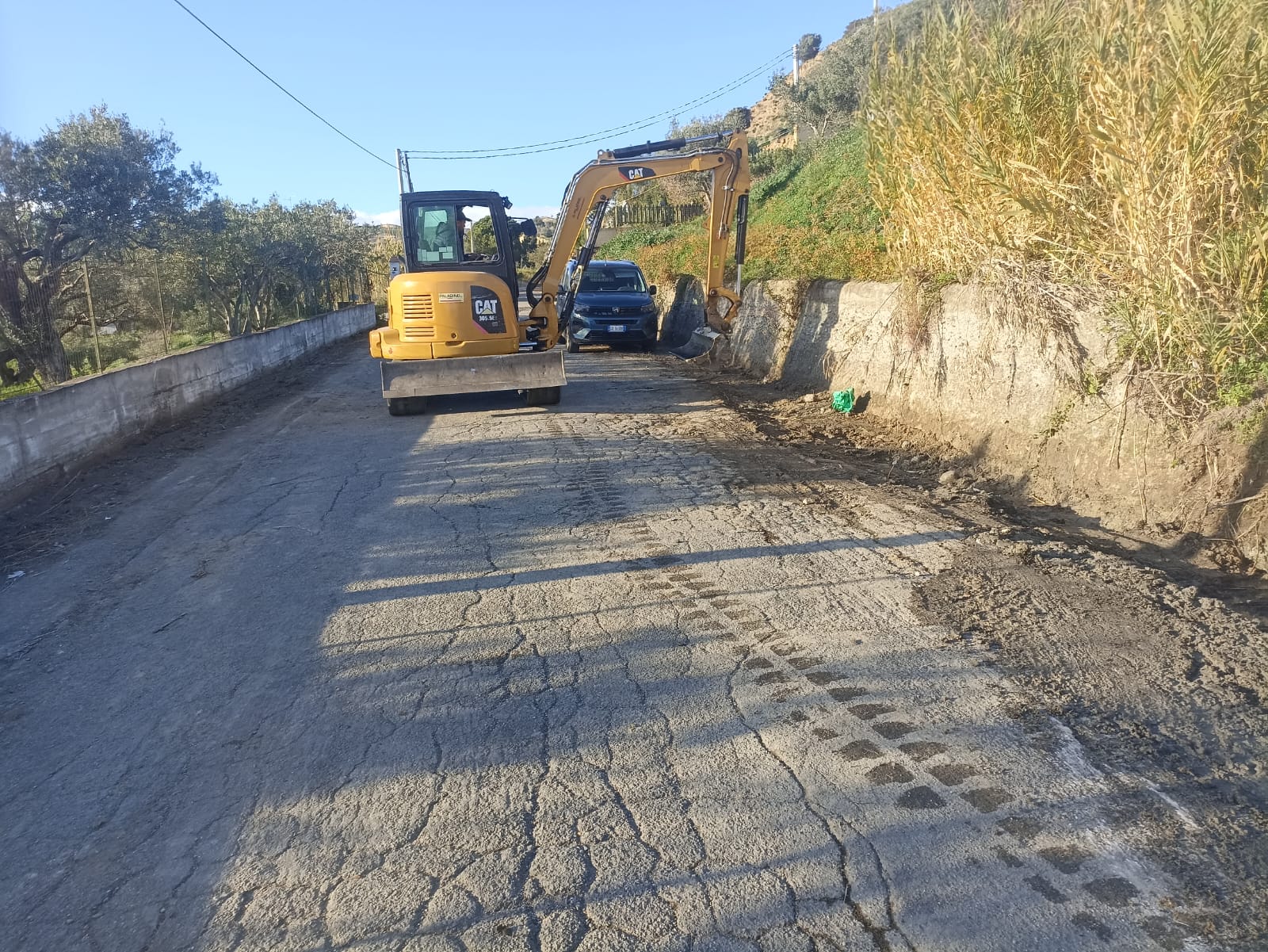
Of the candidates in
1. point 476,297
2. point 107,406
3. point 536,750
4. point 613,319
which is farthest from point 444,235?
point 536,750

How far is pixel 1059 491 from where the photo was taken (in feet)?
22.7

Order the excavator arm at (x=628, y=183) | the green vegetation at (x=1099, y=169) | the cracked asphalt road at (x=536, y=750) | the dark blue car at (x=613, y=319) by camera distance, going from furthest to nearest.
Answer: the dark blue car at (x=613, y=319), the excavator arm at (x=628, y=183), the green vegetation at (x=1099, y=169), the cracked asphalt road at (x=536, y=750)

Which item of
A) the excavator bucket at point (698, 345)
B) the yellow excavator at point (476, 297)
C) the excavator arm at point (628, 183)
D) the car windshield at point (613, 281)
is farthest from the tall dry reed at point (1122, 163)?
the car windshield at point (613, 281)

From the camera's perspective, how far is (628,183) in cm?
1277

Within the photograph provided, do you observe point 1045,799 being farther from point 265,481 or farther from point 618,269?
point 618,269

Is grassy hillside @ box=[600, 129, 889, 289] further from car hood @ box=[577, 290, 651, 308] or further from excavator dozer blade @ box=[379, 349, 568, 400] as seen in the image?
excavator dozer blade @ box=[379, 349, 568, 400]

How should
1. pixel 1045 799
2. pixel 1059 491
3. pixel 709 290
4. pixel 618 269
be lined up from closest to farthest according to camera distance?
1. pixel 1045 799
2. pixel 1059 491
3. pixel 709 290
4. pixel 618 269

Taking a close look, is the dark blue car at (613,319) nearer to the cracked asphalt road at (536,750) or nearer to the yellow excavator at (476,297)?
the yellow excavator at (476,297)

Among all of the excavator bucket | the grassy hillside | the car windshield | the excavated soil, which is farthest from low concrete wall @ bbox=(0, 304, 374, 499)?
the grassy hillside

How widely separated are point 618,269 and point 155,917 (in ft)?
60.5

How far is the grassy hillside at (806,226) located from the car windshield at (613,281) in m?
2.07

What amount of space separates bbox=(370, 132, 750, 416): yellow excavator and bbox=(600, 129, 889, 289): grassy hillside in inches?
108

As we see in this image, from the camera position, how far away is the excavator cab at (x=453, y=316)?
11367 millimetres

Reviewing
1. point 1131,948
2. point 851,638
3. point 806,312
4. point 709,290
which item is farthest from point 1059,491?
point 709,290
